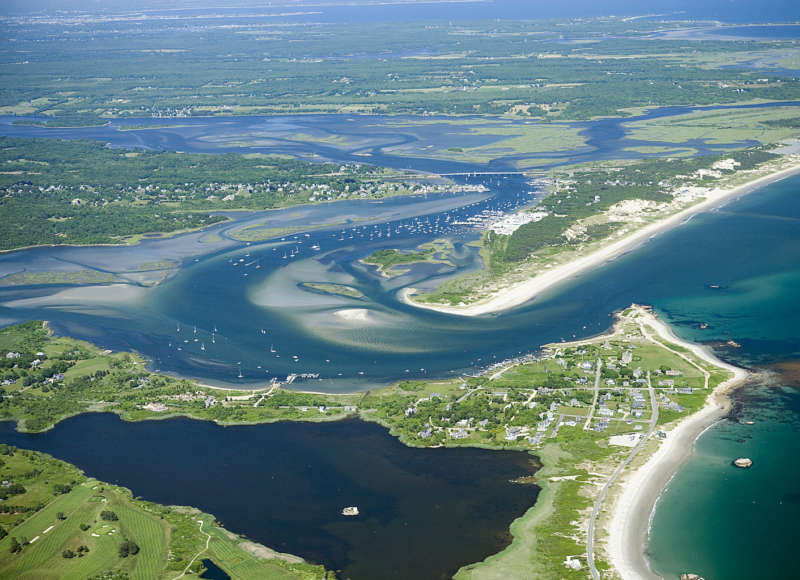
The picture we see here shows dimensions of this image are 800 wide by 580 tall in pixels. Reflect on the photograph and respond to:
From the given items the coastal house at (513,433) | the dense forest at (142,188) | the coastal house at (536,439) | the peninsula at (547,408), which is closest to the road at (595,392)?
the peninsula at (547,408)

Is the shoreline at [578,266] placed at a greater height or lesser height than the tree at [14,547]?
greater

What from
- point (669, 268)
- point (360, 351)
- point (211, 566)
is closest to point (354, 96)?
point (669, 268)

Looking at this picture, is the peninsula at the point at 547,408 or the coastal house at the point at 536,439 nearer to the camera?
the peninsula at the point at 547,408

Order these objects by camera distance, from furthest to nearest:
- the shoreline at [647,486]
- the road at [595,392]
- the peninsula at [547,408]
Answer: the road at [595,392] < the peninsula at [547,408] < the shoreline at [647,486]

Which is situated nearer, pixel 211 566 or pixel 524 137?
pixel 211 566

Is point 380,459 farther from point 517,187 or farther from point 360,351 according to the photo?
point 517,187

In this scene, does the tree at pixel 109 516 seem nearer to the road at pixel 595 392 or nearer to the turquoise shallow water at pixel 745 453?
the road at pixel 595 392

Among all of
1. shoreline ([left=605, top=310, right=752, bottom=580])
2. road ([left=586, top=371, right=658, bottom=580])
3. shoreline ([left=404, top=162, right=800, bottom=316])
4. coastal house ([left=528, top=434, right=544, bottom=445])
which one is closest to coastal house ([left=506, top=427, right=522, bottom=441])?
coastal house ([left=528, top=434, right=544, bottom=445])
